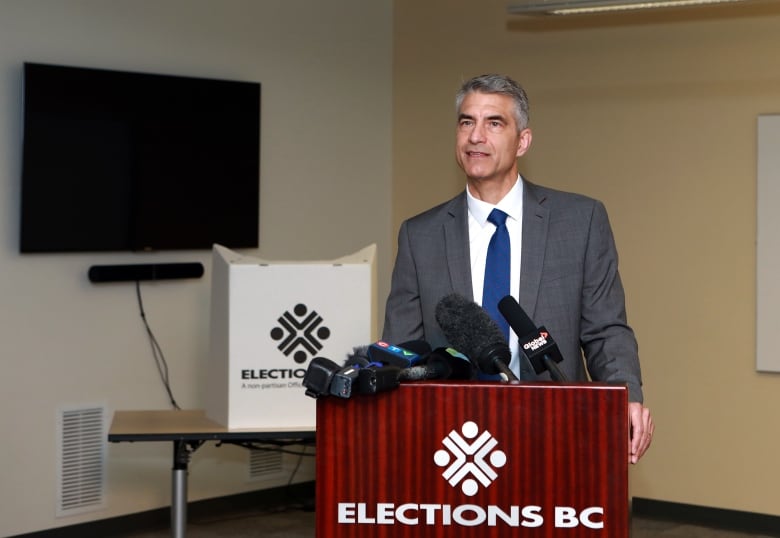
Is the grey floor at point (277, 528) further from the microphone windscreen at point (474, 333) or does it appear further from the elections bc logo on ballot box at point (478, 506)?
the elections bc logo on ballot box at point (478, 506)

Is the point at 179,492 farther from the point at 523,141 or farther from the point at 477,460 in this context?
the point at 477,460

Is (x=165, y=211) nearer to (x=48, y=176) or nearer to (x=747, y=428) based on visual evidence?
(x=48, y=176)

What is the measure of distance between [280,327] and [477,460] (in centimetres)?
262

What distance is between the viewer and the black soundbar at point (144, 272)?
5.32 meters

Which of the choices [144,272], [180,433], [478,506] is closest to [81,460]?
[144,272]

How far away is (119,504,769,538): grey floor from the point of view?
5.54m

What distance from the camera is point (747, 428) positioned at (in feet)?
18.2

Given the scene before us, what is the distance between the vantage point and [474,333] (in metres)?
1.79

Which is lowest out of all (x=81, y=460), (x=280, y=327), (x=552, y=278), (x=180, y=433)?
(x=81, y=460)

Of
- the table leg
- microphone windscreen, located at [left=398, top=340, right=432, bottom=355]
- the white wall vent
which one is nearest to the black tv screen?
the white wall vent

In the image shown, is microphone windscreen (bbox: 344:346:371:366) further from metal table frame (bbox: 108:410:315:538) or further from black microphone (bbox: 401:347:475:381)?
metal table frame (bbox: 108:410:315:538)

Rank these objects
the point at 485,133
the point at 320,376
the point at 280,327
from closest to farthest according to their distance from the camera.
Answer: the point at 320,376 → the point at 485,133 → the point at 280,327

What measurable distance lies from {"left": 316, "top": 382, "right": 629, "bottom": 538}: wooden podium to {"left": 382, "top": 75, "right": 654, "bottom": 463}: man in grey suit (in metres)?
0.60

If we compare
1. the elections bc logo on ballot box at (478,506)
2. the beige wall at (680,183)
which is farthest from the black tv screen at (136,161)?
the elections bc logo on ballot box at (478,506)
